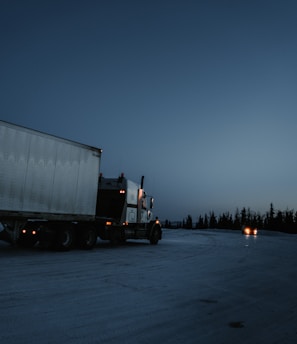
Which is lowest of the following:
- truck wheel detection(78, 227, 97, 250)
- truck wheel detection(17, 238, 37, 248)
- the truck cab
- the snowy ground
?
the snowy ground

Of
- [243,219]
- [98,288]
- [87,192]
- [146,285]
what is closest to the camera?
[98,288]

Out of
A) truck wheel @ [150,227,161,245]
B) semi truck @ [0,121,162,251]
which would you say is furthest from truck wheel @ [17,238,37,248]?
truck wheel @ [150,227,161,245]

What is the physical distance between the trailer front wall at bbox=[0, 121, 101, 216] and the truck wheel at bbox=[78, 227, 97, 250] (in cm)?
85

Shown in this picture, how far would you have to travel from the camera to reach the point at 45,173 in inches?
539

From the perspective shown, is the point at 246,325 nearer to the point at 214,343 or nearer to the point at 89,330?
the point at 214,343

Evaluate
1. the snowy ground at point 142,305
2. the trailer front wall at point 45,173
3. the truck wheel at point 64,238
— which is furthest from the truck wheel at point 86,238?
the snowy ground at point 142,305

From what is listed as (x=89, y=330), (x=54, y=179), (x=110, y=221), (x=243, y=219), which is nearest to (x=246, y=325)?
(x=89, y=330)

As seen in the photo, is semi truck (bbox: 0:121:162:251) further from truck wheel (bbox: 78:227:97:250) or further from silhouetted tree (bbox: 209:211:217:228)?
silhouetted tree (bbox: 209:211:217:228)

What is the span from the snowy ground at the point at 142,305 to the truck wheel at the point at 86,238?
4.97 meters

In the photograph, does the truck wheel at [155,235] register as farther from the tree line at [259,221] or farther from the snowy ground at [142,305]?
the tree line at [259,221]

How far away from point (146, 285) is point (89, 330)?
3414 millimetres

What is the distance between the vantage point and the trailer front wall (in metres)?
12.4

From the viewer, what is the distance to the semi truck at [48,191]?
41.1 ft

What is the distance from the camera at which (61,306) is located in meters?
5.89
